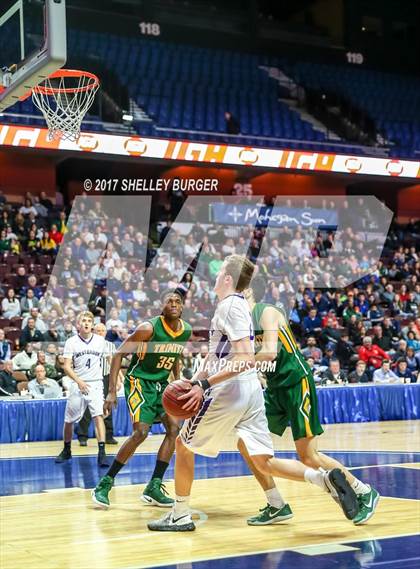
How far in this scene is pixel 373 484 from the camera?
8344 millimetres

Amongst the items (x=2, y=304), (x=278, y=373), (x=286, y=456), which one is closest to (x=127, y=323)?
(x=2, y=304)

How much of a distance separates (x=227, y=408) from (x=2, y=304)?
406 inches

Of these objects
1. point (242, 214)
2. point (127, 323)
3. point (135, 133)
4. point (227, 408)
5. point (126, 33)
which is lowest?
point (227, 408)

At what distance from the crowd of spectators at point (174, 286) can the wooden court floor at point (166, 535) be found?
5.38 metres

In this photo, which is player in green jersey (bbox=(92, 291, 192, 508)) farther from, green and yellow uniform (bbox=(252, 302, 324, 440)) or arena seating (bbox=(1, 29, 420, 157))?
arena seating (bbox=(1, 29, 420, 157))

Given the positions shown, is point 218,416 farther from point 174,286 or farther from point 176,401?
point 174,286

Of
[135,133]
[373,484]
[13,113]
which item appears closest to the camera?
[373,484]

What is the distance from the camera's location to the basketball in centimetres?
589

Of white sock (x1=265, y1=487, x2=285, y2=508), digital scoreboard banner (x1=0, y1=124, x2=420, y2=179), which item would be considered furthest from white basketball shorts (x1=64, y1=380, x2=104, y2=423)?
digital scoreboard banner (x1=0, y1=124, x2=420, y2=179)

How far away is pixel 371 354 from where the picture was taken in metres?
17.4

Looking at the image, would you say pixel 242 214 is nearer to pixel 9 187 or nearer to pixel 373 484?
pixel 9 187

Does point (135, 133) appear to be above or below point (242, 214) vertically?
above

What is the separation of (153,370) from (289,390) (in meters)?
1.51

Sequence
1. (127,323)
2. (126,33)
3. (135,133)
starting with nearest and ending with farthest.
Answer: (127,323), (135,133), (126,33)
